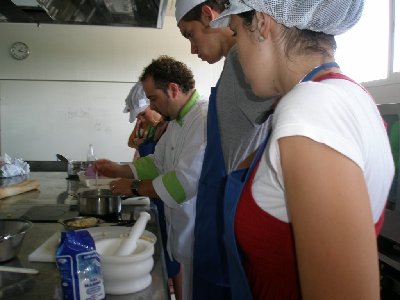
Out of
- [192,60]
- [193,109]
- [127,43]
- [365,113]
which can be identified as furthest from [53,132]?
[365,113]

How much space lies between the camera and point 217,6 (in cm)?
122

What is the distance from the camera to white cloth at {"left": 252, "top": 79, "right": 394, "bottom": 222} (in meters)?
0.44

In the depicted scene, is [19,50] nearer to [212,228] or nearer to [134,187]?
[134,187]

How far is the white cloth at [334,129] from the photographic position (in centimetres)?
44

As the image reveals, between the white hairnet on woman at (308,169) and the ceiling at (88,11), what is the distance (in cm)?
132

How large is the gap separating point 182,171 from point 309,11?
39.3 inches

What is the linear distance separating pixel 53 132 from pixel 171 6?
2.02 meters

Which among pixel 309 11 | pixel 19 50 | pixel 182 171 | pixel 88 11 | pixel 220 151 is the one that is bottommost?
pixel 182 171

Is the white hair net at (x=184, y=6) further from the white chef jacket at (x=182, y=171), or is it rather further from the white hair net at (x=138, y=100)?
the white hair net at (x=138, y=100)

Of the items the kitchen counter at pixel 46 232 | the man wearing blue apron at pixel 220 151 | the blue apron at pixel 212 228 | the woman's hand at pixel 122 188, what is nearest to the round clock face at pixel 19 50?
the kitchen counter at pixel 46 232

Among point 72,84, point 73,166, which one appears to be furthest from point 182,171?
point 72,84

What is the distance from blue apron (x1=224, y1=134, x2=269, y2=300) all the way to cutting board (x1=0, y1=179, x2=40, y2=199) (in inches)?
54.3

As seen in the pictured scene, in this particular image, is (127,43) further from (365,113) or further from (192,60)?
(365,113)

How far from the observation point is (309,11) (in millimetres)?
562
